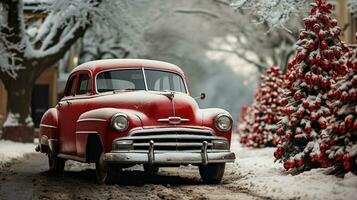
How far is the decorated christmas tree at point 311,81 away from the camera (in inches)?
456

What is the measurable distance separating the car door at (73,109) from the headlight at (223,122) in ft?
7.66

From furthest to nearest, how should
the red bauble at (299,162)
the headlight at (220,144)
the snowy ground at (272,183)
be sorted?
1. the red bauble at (299,162)
2. the headlight at (220,144)
3. the snowy ground at (272,183)

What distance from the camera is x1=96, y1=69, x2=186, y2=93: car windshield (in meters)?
11.5

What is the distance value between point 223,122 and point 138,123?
5.08 feet

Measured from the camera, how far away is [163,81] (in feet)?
38.8

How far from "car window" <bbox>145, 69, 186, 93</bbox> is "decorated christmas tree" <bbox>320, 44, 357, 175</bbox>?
305 cm

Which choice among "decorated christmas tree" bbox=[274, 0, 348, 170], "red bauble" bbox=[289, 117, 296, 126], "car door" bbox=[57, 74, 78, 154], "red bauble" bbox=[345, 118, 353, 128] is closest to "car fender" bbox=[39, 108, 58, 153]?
"car door" bbox=[57, 74, 78, 154]

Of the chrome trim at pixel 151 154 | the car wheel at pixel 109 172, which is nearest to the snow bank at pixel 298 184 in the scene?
the chrome trim at pixel 151 154

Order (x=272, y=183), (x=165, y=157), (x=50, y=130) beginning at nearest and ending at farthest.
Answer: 1. (x=165, y=157)
2. (x=272, y=183)
3. (x=50, y=130)

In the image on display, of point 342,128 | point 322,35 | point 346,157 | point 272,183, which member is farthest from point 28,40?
point 346,157

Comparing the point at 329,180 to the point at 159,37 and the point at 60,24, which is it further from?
the point at 159,37

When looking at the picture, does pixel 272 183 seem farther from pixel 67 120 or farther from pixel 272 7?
pixel 272 7

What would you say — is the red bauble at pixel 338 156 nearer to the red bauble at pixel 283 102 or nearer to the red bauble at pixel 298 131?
the red bauble at pixel 298 131

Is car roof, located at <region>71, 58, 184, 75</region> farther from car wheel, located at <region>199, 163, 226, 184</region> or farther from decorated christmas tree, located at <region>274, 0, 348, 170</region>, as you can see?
decorated christmas tree, located at <region>274, 0, 348, 170</region>
